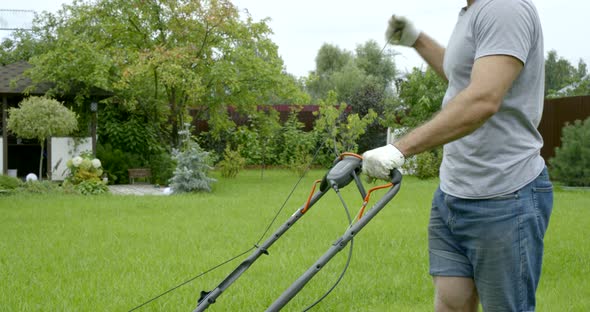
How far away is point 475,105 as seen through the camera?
2307mm

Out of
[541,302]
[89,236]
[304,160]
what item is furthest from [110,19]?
[541,302]

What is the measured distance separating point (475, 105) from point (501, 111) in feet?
0.90

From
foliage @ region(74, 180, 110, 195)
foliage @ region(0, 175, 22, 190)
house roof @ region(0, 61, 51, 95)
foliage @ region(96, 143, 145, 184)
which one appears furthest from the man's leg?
house roof @ region(0, 61, 51, 95)

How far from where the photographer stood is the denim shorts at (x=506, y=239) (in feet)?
8.31

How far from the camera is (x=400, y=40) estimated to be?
11.0 feet

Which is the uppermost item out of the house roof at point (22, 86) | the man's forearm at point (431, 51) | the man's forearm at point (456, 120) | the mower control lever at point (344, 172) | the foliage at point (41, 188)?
the house roof at point (22, 86)

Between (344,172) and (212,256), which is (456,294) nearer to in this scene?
(344,172)

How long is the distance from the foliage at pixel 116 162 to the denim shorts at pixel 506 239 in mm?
14699

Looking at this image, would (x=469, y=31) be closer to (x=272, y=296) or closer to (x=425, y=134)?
(x=425, y=134)

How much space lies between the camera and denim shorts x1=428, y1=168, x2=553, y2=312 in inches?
99.7

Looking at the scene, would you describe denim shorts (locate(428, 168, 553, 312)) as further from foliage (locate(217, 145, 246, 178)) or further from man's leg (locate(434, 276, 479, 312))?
foliage (locate(217, 145, 246, 178))

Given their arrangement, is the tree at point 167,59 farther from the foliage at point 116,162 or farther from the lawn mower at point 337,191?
the lawn mower at point 337,191

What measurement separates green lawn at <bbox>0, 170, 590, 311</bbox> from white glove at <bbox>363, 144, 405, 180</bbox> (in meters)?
2.54

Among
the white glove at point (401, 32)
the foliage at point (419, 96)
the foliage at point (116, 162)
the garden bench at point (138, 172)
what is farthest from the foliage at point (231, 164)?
the white glove at point (401, 32)
